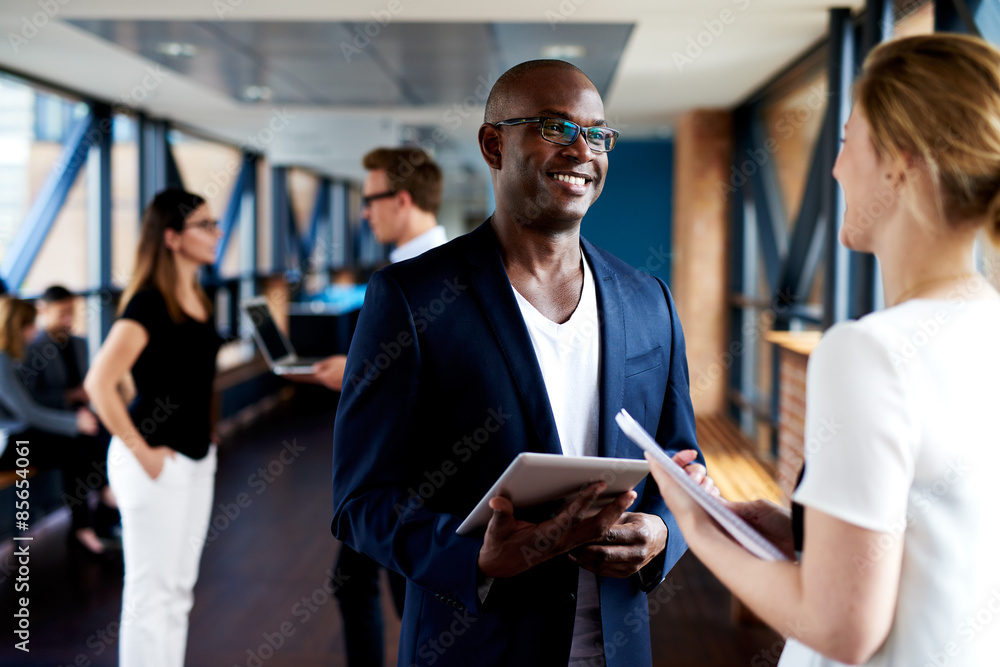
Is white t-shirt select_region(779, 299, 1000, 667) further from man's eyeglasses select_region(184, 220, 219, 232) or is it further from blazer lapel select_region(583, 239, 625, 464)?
man's eyeglasses select_region(184, 220, 219, 232)

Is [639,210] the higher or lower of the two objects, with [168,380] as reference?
higher

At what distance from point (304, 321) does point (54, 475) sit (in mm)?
4669

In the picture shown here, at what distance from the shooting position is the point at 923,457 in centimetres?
89

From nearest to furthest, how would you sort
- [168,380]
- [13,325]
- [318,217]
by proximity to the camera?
[168,380]
[13,325]
[318,217]

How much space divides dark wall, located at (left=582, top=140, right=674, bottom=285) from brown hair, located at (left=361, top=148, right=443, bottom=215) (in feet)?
19.3

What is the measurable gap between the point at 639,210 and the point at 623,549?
26.9 feet

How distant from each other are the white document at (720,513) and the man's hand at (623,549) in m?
0.31

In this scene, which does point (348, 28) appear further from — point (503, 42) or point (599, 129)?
point (599, 129)

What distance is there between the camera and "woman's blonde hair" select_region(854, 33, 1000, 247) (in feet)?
3.01

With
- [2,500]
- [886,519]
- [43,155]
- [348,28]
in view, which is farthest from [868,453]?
[43,155]

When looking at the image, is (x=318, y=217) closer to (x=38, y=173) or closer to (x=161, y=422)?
(x=38, y=173)

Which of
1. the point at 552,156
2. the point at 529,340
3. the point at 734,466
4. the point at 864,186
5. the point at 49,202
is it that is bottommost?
the point at 734,466

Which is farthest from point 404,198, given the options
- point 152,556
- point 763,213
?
point 763,213

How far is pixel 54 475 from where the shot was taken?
18.1 feet
